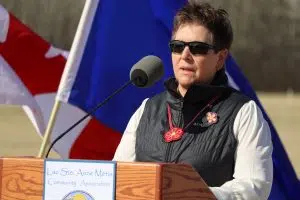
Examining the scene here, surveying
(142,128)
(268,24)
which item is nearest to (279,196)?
(142,128)

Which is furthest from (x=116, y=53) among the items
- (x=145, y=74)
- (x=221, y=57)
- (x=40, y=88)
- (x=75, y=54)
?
(x=145, y=74)

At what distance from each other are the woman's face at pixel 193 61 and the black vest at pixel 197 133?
0.11 feet

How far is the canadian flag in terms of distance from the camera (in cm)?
468

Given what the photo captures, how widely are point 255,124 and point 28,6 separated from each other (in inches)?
649

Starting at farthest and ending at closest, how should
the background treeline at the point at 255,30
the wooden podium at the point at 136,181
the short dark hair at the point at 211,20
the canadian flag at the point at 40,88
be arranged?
the background treeline at the point at 255,30 → the canadian flag at the point at 40,88 → the short dark hair at the point at 211,20 → the wooden podium at the point at 136,181

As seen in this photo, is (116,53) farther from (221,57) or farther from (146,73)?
(146,73)

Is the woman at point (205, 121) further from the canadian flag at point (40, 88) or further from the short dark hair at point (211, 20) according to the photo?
the canadian flag at point (40, 88)

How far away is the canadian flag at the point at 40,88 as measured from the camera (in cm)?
468

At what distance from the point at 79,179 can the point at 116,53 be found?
7.63 feet

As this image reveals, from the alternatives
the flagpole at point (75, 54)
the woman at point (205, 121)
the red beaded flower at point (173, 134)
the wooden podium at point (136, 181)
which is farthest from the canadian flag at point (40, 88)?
the wooden podium at point (136, 181)

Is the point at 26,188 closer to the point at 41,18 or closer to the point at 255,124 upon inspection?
the point at 255,124

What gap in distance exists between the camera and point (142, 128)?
2.98 m

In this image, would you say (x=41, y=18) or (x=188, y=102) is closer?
(x=188, y=102)

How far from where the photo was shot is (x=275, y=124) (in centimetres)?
1450
